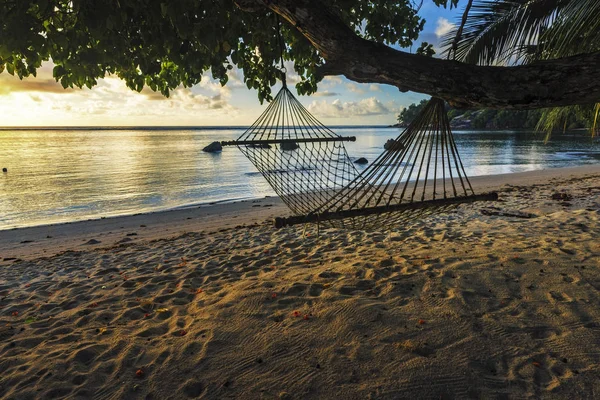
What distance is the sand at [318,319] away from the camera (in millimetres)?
1796

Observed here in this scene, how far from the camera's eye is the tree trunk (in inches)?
71.1

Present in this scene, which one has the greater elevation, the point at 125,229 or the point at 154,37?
the point at 154,37

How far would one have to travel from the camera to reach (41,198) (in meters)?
10.9

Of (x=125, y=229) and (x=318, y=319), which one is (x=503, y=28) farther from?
(x=125, y=229)

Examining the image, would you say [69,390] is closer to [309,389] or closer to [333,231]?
[309,389]

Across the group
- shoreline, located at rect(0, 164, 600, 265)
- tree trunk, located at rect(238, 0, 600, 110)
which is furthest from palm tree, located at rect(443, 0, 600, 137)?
shoreline, located at rect(0, 164, 600, 265)

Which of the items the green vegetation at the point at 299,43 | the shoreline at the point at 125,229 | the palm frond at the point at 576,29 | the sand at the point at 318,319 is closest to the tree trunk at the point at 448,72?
the green vegetation at the point at 299,43

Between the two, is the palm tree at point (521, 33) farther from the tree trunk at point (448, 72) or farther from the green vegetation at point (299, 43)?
the tree trunk at point (448, 72)

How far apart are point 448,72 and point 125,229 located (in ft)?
20.5

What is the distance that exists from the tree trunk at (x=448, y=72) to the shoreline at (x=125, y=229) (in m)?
4.23

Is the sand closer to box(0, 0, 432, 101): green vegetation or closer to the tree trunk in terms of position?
the tree trunk

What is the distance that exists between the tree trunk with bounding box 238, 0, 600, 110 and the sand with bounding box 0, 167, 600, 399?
4.35 feet

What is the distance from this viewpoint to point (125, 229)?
6574 millimetres

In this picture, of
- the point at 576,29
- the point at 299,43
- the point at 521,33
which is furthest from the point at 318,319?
the point at 521,33
